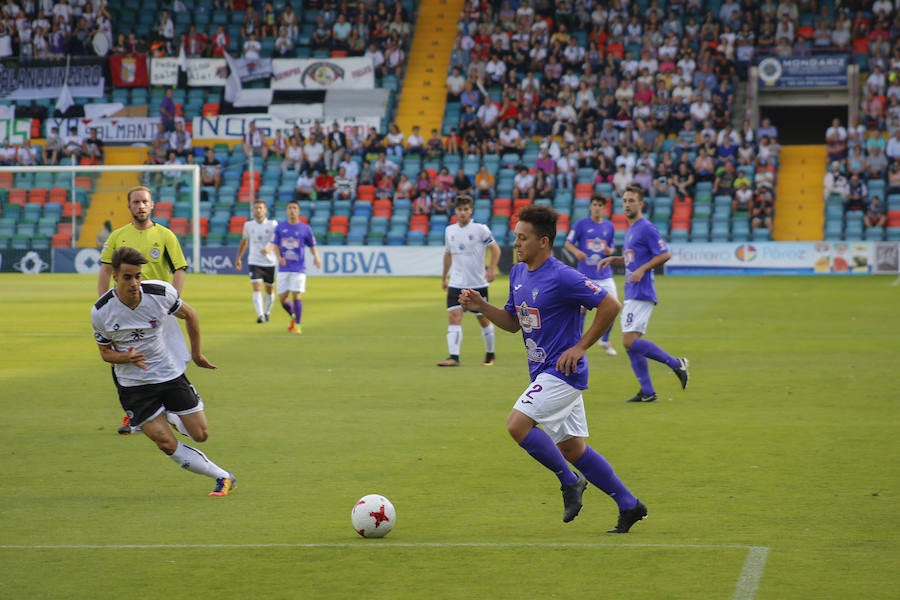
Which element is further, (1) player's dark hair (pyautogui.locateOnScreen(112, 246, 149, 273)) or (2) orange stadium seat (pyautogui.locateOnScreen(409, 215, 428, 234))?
(2) orange stadium seat (pyautogui.locateOnScreen(409, 215, 428, 234))

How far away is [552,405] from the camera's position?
7359 mm

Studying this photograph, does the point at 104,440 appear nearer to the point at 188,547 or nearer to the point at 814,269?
the point at 188,547

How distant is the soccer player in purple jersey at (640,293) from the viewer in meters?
13.3

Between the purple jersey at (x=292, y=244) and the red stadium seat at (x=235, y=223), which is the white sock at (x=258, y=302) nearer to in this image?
the purple jersey at (x=292, y=244)

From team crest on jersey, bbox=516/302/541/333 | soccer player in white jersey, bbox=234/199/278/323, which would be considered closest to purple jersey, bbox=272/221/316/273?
soccer player in white jersey, bbox=234/199/278/323

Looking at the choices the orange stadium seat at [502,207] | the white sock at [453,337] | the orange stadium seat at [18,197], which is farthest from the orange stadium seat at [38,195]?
the white sock at [453,337]

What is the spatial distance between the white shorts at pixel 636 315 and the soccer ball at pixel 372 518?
20.9 ft

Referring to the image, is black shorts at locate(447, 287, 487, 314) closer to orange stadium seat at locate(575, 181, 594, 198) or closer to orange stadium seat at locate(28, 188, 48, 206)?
orange stadium seat at locate(575, 181, 594, 198)

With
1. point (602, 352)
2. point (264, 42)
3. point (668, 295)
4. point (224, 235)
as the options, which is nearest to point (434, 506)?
point (602, 352)

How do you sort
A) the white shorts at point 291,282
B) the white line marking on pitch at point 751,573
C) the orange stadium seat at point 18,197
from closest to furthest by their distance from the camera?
the white line marking on pitch at point 751,573 < the white shorts at point 291,282 < the orange stadium seat at point 18,197

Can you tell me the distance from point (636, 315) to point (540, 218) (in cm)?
626

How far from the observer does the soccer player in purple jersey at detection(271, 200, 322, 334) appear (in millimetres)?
22156

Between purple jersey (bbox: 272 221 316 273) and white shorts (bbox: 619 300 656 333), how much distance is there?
32.9 ft

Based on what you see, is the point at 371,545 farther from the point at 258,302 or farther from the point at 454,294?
the point at 258,302
